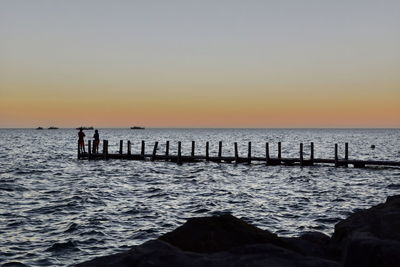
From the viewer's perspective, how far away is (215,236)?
227 inches

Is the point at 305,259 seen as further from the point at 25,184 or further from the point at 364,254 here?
the point at 25,184

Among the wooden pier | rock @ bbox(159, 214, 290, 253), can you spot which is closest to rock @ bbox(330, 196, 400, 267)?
rock @ bbox(159, 214, 290, 253)

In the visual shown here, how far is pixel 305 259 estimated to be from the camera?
480 centimetres

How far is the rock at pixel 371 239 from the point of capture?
4.19m

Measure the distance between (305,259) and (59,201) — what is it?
641 inches

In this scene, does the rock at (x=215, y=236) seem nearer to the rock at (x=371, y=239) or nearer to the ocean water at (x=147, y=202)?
the rock at (x=371, y=239)

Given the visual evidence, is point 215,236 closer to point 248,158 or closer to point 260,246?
point 260,246

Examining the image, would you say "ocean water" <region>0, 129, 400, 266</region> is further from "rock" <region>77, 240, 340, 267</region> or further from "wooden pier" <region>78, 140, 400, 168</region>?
"rock" <region>77, 240, 340, 267</region>

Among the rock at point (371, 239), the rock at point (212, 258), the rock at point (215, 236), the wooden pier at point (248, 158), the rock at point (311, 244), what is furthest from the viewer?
the wooden pier at point (248, 158)

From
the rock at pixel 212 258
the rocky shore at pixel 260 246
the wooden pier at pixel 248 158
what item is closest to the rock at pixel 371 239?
the rocky shore at pixel 260 246

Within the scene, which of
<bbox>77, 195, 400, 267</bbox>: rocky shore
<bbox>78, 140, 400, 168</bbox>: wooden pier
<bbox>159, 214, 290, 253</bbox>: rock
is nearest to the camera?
<bbox>77, 195, 400, 267</bbox>: rocky shore

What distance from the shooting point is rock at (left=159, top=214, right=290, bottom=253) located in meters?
5.67

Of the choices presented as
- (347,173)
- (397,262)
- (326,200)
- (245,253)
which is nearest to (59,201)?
(326,200)

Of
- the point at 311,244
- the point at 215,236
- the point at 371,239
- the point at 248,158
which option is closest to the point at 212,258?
the point at 215,236
